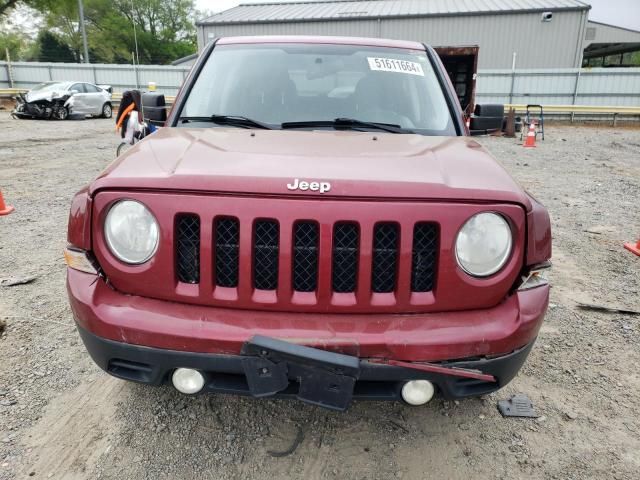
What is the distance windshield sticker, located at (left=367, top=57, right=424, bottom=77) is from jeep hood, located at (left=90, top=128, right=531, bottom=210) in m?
0.91

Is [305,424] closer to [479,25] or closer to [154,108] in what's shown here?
[154,108]

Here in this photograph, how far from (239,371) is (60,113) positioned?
18.8m

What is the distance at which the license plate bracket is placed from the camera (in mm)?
1625

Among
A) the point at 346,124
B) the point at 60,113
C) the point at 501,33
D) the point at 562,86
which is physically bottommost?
the point at 60,113

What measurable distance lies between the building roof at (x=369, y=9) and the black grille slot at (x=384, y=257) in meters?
23.7

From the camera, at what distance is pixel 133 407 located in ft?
8.00

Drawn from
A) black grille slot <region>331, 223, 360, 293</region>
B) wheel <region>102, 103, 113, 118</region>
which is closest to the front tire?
wheel <region>102, 103, 113, 118</region>

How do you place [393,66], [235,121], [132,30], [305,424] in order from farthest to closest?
1. [132,30]
2. [393,66]
3. [235,121]
4. [305,424]

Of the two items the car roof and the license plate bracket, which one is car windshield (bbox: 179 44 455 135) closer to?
the car roof

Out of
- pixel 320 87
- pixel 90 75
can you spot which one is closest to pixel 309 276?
pixel 320 87

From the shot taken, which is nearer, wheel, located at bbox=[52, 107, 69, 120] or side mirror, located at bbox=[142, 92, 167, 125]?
side mirror, located at bbox=[142, 92, 167, 125]

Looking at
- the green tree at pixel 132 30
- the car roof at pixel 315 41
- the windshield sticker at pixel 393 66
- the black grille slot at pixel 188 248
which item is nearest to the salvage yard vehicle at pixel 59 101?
the car roof at pixel 315 41

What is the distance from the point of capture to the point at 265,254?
1.79m

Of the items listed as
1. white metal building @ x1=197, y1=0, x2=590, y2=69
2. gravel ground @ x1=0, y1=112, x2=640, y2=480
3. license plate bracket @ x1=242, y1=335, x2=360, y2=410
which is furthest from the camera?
white metal building @ x1=197, y1=0, x2=590, y2=69
